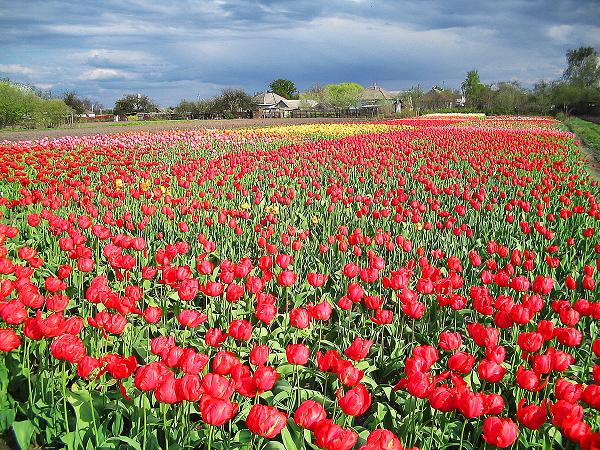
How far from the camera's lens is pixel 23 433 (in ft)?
8.79

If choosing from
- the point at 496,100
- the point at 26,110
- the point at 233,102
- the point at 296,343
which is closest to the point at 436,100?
the point at 496,100

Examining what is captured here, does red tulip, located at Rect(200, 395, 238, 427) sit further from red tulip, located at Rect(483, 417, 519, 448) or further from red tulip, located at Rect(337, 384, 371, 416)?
red tulip, located at Rect(483, 417, 519, 448)

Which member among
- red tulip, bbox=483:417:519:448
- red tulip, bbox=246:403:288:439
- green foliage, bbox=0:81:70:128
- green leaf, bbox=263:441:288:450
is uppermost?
green foliage, bbox=0:81:70:128

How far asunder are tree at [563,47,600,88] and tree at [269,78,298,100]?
6964 centimetres

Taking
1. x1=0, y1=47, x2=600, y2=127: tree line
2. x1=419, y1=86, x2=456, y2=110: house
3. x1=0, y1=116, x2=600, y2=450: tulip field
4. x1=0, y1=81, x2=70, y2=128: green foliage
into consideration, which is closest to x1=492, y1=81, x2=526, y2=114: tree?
x1=0, y1=47, x2=600, y2=127: tree line

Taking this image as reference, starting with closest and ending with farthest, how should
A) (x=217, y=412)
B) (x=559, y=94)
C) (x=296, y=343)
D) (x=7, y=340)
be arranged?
(x=217, y=412)
(x=7, y=340)
(x=296, y=343)
(x=559, y=94)

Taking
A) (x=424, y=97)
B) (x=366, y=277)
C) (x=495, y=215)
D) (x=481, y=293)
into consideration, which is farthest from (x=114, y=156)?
(x=424, y=97)

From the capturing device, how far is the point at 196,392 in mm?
2182

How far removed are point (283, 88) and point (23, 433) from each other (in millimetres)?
145661

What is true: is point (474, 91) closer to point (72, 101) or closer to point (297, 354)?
point (72, 101)

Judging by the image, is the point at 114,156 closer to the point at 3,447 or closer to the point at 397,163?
the point at 397,163

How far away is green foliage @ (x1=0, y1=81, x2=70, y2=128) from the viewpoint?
45594 millimetres

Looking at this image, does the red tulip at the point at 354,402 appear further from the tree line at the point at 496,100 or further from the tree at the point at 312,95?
the tree at the point at 312,95

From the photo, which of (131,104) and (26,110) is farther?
(131,104)
